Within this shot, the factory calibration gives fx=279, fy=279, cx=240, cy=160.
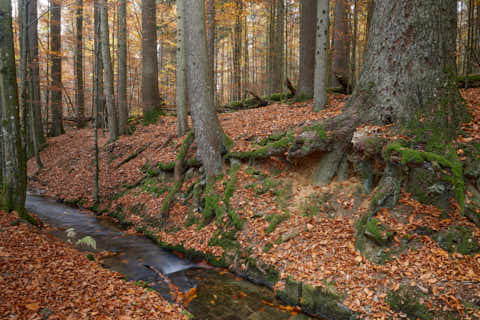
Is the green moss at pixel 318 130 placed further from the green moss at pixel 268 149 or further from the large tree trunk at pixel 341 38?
the large tree trunk at pixel 341 38

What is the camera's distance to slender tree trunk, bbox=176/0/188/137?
33.8 ft

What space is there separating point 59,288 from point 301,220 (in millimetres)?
4749

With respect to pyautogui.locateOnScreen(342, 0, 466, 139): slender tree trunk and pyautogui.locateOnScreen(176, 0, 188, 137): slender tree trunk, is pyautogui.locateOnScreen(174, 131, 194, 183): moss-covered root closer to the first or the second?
pyautogui.locateOnScreen(176, 0, 188, 137): slender tree trunk

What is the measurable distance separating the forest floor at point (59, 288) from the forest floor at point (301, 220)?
240 cm

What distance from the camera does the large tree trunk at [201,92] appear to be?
8250 mm

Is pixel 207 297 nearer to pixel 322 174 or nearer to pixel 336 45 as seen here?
pixel 322 174

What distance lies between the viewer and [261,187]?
7648 mm

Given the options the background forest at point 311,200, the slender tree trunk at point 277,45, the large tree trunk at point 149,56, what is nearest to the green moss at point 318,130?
the background forest at point 311,200

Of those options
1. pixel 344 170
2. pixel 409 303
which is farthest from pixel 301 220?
pixel 409 303

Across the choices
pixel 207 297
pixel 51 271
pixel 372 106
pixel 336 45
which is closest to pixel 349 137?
pixel 372 106

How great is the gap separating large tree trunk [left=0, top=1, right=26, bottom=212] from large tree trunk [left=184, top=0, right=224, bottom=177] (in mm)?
4290

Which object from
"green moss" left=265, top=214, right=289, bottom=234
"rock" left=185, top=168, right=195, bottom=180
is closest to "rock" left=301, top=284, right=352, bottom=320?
"green moss" left=265, top=214, right=289, bottom=234

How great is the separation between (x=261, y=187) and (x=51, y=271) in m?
4.91

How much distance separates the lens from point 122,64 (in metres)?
14.8
